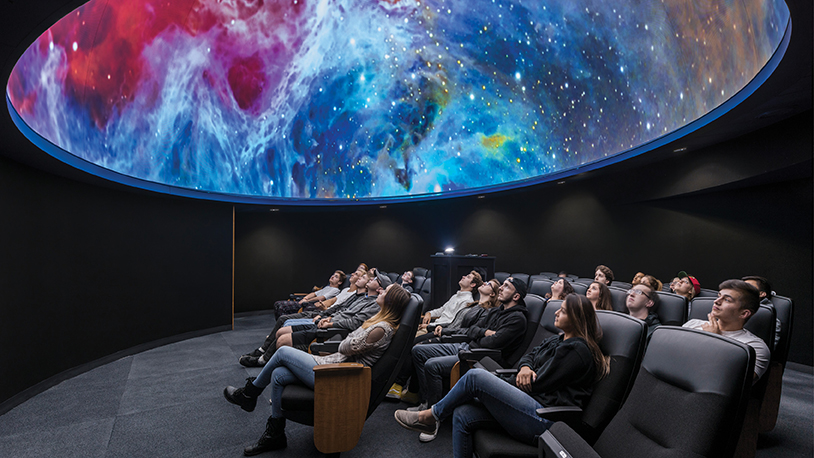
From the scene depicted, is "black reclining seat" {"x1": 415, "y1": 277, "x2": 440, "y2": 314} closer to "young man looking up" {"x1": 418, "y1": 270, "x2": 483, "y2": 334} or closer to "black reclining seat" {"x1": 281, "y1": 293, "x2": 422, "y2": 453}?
"young man looking up" {"x1": 418, "y1": 270, "x2": 483, "y2": 334}

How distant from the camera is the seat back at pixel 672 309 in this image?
121 inches

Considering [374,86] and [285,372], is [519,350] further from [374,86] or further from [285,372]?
[374,86]

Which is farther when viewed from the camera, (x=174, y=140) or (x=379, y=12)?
(x=379, y=12)

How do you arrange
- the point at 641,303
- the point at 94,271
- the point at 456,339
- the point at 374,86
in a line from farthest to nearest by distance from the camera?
1. the point at 374,86
2. the point at 94,271
3. the point at 456,339
4. the point at 641,303

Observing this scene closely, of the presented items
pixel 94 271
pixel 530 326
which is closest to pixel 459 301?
pixel 530 326

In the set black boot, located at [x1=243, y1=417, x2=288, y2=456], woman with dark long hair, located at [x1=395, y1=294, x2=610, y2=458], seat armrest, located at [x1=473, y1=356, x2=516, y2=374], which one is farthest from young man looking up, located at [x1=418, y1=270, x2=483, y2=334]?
woman with dark long hair, located at [x1=395, y1=294, x2=610, y2=458]

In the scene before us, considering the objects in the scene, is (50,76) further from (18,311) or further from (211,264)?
(211,264)

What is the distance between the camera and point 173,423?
10.0 ft

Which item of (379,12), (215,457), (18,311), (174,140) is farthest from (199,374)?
(379,12)

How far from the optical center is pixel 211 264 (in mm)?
6895

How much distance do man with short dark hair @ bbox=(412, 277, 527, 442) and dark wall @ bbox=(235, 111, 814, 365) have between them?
3391mm

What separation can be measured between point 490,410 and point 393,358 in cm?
93

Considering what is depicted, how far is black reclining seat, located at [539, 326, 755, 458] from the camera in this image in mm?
1264

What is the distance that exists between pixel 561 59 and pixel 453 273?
409 centimetres
